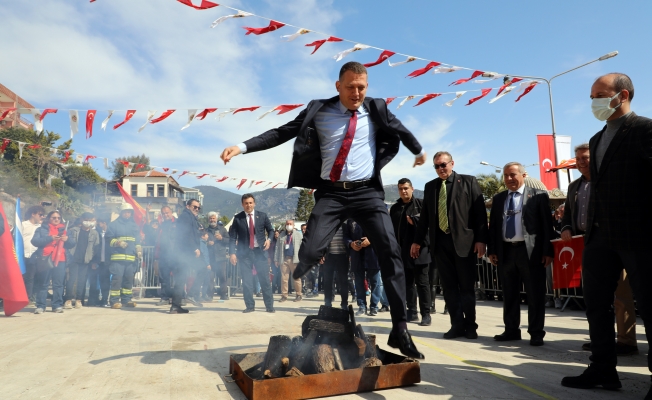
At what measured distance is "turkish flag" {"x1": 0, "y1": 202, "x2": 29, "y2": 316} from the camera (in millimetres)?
7832

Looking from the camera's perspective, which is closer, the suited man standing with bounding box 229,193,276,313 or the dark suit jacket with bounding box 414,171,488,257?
the dark suit jacket with bounding box 414,171,488,257

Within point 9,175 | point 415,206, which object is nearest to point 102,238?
point 415,206

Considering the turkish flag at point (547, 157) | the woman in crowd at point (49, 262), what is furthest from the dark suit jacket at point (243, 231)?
the turkish flag at point (547, 157)

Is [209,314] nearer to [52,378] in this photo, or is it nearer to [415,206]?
[415,206]

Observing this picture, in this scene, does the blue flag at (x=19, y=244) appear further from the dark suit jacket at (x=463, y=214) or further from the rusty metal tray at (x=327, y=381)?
the dark suit jacket at (x=463, y=214)

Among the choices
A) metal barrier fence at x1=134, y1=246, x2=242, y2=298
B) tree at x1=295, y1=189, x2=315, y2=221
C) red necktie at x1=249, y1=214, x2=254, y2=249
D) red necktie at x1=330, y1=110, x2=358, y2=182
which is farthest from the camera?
tree at x1=295, y1=189, x2=315, y2=221

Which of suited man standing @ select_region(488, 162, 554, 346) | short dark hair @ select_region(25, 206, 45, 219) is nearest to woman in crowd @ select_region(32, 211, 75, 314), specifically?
short dark hair @ select_region(25, 206, 45, 219)

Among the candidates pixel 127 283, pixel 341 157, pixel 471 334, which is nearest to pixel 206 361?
pixel 341 157

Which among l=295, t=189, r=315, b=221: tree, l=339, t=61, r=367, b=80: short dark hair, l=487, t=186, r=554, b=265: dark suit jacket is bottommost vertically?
l=487, t=186, r=554, b=265: dark suit jacket

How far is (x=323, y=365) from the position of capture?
10.2 ft

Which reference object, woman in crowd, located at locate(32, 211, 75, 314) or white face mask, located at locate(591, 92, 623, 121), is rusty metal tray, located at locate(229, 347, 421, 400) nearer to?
white face mask, located at locate(591, 92, 623, 121)

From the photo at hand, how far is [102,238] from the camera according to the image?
428 inches

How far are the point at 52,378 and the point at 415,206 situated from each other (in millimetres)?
5851

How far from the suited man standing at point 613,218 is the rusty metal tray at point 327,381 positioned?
1.17 metres
